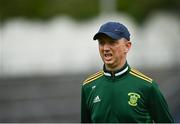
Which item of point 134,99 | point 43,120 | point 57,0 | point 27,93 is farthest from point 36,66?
point 134,99

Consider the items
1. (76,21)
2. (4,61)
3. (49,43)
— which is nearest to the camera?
(4,61)

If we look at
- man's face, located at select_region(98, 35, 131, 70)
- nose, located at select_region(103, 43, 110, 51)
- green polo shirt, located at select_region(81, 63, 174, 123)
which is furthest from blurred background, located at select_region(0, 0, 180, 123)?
nose, located at select_region(103, 43, 110, 51)

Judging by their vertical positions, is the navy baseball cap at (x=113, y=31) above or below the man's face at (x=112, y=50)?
above

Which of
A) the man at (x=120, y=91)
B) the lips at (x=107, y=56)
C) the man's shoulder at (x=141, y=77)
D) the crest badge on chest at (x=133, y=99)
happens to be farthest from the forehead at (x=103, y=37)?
the crest badge on chest at (x=133, y=99)

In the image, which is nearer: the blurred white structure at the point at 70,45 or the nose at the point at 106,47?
the nose at the point at 106,47

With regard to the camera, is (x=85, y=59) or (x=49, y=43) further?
(x=49, y=43)

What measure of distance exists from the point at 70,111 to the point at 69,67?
40.4 ft

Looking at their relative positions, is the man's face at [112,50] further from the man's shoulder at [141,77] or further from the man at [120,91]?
the man's shoulder at [141,77]

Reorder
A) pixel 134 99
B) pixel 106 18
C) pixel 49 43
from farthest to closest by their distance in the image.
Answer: pixel 49 43 < pixel 106 18 < pixel 134 99

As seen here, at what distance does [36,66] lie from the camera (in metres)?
36.2

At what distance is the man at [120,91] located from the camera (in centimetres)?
856

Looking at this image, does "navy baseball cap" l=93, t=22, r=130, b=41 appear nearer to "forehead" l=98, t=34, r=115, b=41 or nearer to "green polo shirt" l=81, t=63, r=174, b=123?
"forehead" l=98, t=34, r=115, b=41

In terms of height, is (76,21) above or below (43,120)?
above

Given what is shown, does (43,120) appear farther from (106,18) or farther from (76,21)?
(76,21)
